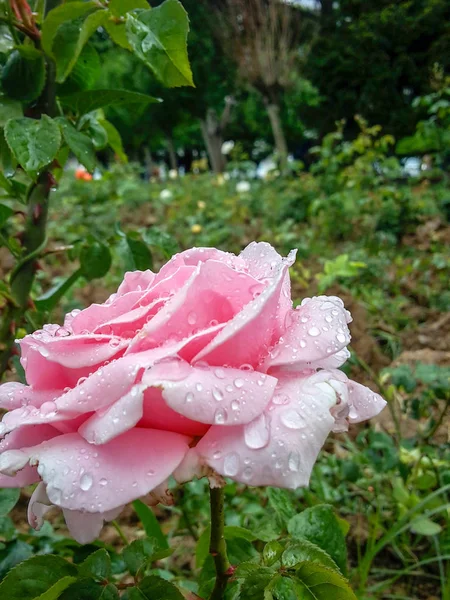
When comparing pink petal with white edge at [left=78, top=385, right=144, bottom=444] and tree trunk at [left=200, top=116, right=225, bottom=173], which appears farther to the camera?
tree trunk at [left=200, top=116, right=225, bottom=173]

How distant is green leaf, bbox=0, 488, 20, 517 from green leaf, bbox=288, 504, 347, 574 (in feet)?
1.02

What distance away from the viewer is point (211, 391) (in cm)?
33

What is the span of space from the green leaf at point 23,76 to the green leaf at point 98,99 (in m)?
0.05

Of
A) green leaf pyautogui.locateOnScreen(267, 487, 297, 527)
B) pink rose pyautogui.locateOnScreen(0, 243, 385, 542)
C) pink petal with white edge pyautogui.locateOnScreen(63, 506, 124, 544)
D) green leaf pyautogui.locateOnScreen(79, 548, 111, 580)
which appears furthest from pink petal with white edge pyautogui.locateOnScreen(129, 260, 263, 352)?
green leaf pyautogui.locateOnScreen(267, 487, 297, 527)

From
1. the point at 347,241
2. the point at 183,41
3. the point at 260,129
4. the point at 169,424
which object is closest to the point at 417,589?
the point at 169,424

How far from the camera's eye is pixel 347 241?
150 inches

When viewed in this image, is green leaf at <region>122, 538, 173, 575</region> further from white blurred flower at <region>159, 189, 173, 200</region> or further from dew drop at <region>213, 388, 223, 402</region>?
white blurred flower at <region>159, 189, 173, 200</region>

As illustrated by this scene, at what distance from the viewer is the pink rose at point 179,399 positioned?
321mm

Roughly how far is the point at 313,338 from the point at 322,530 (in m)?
0.29

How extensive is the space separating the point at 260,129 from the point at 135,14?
59.6 feet

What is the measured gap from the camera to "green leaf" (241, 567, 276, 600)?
0.40 meters

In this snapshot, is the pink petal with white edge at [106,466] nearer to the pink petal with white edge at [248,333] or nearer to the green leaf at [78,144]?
the pink petal with white edge at [248,333]

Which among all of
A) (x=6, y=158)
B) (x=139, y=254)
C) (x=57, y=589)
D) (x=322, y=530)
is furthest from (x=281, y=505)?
(x=6, y=158)

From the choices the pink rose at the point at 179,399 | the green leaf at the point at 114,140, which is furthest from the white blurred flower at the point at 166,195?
the pink rose at the point at 179,399
